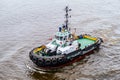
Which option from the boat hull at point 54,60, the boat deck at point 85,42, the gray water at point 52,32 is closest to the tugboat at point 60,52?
the boat hull at point 54,60

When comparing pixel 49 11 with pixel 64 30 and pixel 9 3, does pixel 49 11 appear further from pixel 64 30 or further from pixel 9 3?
pixel 64 30

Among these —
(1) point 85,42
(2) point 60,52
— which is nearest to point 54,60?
(2) point 60,52

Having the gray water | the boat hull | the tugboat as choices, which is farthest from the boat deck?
the boat hull

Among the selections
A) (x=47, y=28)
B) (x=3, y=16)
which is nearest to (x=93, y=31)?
(x=47, y=28)

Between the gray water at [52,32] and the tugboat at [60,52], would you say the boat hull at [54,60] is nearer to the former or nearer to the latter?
the tugboat at [60,52]

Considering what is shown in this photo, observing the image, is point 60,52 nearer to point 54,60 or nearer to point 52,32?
point 54,60
